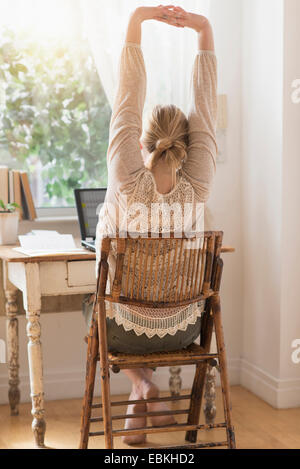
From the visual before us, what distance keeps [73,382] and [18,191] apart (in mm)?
937

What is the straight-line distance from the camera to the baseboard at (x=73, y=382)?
2977 mm

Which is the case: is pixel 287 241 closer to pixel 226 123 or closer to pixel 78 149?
pixel 226 123

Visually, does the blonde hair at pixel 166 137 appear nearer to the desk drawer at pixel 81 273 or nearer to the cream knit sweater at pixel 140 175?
the cream knit sweater at pixel 140 175

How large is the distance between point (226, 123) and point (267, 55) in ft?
1.26

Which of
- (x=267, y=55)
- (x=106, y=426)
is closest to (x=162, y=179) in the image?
(x=106, y=426)

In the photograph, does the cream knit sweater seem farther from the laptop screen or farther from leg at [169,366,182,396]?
leg at [169,366,182,396]

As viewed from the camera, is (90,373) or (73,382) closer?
(90,373)

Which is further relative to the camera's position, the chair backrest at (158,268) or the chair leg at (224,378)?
the chair leg at (224,378)

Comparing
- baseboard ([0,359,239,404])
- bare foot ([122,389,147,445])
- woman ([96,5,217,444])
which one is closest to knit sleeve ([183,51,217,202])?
woman ([96,5,217,444])

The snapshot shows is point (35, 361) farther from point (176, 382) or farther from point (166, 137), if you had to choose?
point (166, 137)

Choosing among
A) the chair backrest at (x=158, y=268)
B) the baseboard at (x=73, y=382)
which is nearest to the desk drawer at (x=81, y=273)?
the chair backrest at (x=158, y=268)

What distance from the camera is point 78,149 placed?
3.11m

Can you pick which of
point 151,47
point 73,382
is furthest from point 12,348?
point 151,47

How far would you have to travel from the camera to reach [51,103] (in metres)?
3.04
